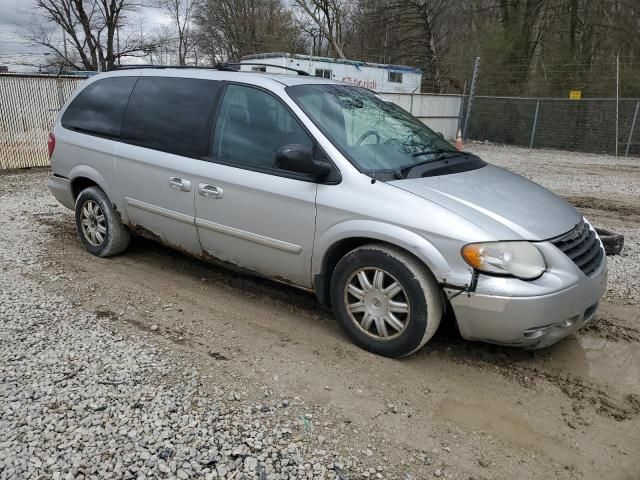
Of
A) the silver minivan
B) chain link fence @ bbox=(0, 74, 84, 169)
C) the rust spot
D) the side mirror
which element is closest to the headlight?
the silver minivan

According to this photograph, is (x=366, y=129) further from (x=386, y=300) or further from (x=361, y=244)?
(x=386, y=300)

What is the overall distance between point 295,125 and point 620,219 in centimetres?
575

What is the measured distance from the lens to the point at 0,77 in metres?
10.5

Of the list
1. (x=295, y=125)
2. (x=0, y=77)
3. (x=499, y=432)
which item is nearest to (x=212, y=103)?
(x=295, y=125)

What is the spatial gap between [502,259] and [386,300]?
29.7 inches

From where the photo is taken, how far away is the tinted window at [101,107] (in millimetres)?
4867

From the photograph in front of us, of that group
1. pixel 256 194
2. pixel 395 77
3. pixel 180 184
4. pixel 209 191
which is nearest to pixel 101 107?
pixel 180 184

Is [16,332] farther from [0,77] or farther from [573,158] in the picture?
[573,158]

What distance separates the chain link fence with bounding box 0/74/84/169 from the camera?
35.0 ft

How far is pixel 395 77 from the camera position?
70.3 feet

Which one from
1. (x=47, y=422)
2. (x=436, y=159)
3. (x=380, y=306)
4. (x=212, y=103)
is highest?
(x=212, y=103)

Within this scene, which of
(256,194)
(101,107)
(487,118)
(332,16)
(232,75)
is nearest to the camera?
(256,194)

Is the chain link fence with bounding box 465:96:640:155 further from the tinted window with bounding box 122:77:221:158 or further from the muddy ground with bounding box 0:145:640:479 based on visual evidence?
the tinted window with bounding box 122:77:221:158

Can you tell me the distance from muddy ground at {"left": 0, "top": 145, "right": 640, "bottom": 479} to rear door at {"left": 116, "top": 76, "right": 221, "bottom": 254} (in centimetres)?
55
